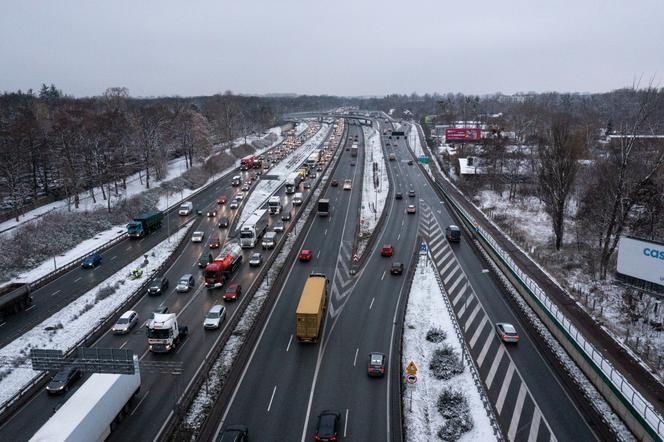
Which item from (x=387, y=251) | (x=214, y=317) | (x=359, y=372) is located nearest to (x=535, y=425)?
(x=359, y=372)

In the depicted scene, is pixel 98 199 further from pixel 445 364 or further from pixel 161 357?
pixel 445 364

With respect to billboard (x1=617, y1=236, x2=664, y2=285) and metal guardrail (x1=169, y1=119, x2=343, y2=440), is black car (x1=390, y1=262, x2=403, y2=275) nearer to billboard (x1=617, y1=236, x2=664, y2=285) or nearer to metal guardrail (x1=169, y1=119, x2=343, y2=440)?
metal guardrail (x1=169, y1=119, x2=343, y2=440)

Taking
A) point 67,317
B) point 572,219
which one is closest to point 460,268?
point 572,219

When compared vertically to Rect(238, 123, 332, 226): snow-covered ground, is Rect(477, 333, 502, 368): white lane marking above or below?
below

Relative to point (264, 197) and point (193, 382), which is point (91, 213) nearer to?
point (264, 197)

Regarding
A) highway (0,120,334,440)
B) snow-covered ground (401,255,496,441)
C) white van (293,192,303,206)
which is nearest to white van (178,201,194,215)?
highway (0,120,334,440)

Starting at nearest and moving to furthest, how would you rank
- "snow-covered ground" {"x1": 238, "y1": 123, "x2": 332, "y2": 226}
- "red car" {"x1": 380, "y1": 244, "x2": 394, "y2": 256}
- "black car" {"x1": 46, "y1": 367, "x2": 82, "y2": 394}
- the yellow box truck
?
1. "black car" {"x1": 46, "y1": 367, "x2": 82, "y2": 394}
2. the yellow box truck
3. "red car" {"x1": 380, "y1": 244, "x2": 394, "y2": 256}
4. "snow-covered ground" {"x1": 238, "y1": 123, "x2": 332, "y2": 226}
